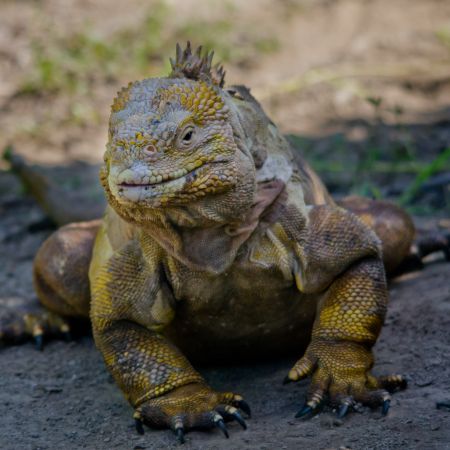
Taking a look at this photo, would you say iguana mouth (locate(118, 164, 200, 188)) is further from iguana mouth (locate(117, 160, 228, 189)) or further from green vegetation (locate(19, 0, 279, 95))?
green vegetation (locate(19, 0, 279, 95))

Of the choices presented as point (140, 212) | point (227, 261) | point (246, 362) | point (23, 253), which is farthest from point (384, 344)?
point (23, 253)

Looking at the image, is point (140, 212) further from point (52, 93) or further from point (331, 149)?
point (52, 93)

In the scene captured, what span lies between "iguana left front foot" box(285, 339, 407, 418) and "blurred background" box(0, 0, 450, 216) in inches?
193

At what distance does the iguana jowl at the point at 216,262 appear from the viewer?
16.6 ft

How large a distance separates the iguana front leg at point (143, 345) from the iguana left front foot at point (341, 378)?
42 centimetres

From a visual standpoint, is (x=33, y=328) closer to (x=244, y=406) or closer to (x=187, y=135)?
(x=244, y=406)

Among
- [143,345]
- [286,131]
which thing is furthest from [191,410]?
[286,131]

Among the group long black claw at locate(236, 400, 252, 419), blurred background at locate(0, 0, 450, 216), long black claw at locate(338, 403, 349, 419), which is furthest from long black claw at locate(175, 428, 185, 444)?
blurred background at locate(0, 0, 450, 216)

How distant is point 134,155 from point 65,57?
31.9 feet

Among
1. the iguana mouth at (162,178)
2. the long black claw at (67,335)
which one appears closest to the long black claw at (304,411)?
the iguana mouth at (162,178)

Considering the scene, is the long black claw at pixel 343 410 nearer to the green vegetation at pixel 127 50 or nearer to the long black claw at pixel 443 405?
the long black claw at pixel 443 405

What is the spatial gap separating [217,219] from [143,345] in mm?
1027

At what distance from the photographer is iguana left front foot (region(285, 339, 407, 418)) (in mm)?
5363

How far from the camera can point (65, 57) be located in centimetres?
1420
